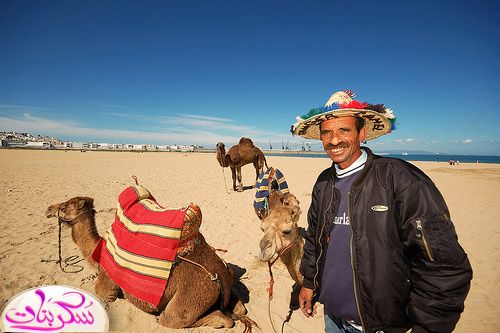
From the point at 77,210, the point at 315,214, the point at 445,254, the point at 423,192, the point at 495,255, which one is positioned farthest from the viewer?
the point at 495,255

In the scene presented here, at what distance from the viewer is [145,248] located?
2.71 m

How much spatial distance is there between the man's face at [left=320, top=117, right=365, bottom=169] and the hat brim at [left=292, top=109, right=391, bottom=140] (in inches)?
2.6

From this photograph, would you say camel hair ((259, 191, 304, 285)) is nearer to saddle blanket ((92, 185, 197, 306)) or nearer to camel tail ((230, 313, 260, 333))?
saddle blanket ((92, 185, 197, 306))

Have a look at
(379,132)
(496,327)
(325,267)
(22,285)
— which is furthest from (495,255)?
(22,285)

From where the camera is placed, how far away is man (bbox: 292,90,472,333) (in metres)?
1.36

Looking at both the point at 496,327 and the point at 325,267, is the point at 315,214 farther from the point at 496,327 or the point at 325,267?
the point at 496,327

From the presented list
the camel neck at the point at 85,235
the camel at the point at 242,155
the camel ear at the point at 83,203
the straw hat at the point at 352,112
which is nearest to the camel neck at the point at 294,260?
the straw hat at the point at 352,112

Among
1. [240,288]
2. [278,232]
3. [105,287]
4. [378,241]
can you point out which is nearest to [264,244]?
[278,232]

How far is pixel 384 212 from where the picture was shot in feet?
5.23

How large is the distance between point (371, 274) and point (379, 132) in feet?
4.73

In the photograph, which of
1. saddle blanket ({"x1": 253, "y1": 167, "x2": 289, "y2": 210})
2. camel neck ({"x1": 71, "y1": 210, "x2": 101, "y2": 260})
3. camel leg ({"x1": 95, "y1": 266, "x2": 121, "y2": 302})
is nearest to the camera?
camel leg ({"x1": 95, "y1": 266, "x2": 121, "y2": 302})

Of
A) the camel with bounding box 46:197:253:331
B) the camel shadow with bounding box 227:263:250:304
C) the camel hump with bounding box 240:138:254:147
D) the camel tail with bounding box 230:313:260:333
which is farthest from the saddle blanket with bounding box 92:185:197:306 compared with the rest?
the camel hump with bounding box 240:138:254:147

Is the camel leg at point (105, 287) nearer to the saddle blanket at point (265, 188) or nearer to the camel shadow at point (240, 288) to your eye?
the camel shadow at point (240, 288)

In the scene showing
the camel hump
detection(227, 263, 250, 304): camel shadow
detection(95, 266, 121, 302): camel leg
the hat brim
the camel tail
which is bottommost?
Answer: detection(227, 263, 250, 304): camel shadow
